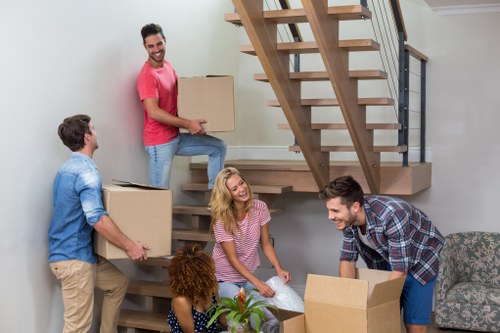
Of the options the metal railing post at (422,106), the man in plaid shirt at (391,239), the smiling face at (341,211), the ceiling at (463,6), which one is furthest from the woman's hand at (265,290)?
the ceiling at (463,6)

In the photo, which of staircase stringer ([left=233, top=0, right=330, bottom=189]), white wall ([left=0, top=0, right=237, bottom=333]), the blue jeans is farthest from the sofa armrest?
white wall ([left=0, top=0, right=237, bottom=333])

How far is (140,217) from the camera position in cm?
411

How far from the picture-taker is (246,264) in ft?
A: 14.1

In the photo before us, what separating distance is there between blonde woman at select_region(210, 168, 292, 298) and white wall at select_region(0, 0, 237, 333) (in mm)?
1021

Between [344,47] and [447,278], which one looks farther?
[447,278]

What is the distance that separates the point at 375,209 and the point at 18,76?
2.15 meters

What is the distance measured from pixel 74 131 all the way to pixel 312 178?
2.17 m

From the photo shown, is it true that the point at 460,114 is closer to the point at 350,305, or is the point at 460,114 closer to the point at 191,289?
the point at 191,289

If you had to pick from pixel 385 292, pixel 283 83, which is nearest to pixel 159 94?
pixel 283 83

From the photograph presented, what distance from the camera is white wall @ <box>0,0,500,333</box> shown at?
4.12 metres

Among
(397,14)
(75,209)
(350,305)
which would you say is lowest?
(350,305)

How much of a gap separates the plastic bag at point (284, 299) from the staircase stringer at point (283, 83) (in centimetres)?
131

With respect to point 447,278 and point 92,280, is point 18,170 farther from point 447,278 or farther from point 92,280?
point 447,278

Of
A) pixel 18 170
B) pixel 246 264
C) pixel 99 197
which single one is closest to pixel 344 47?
pixel 246 264
